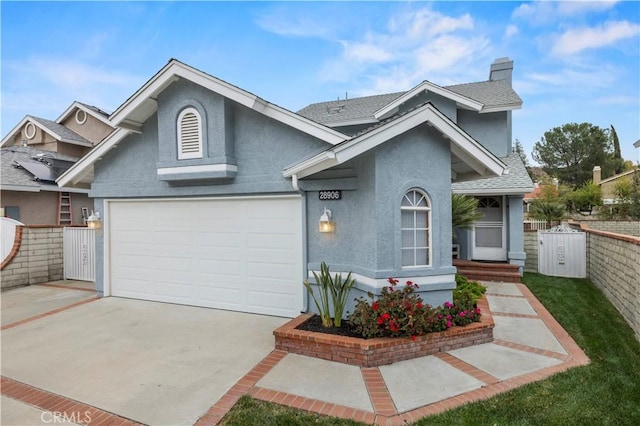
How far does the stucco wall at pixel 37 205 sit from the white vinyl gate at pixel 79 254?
463 centimetres

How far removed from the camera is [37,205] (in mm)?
15164

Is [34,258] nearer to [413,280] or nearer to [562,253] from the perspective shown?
[413,280]

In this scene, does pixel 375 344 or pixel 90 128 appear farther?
pixel 90 128

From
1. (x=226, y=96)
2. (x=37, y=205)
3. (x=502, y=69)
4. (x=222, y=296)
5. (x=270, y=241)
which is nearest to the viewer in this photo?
(x=226, y=96)

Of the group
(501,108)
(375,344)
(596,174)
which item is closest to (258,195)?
(375,344)

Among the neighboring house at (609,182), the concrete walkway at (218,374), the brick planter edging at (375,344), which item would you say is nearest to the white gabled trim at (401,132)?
the brick planter edging at (375,344)

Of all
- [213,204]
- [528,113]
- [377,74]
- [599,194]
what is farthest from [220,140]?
[528,113]

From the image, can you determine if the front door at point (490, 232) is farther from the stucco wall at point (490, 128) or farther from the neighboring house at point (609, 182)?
the neighboring house at point (609, 182)

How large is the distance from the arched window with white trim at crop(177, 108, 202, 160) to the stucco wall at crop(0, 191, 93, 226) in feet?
38.2

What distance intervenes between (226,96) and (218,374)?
5.60 m

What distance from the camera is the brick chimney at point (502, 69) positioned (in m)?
16.7

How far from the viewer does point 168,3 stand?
41.4 feet

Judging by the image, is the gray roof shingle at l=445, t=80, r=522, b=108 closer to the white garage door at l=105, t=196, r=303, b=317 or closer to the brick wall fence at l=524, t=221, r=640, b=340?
the brick wall fence at l=524, t=221, r=640, b=340

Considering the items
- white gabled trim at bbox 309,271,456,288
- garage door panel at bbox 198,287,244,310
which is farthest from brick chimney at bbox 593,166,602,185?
garage door panel at bbox 198,287,244,310
